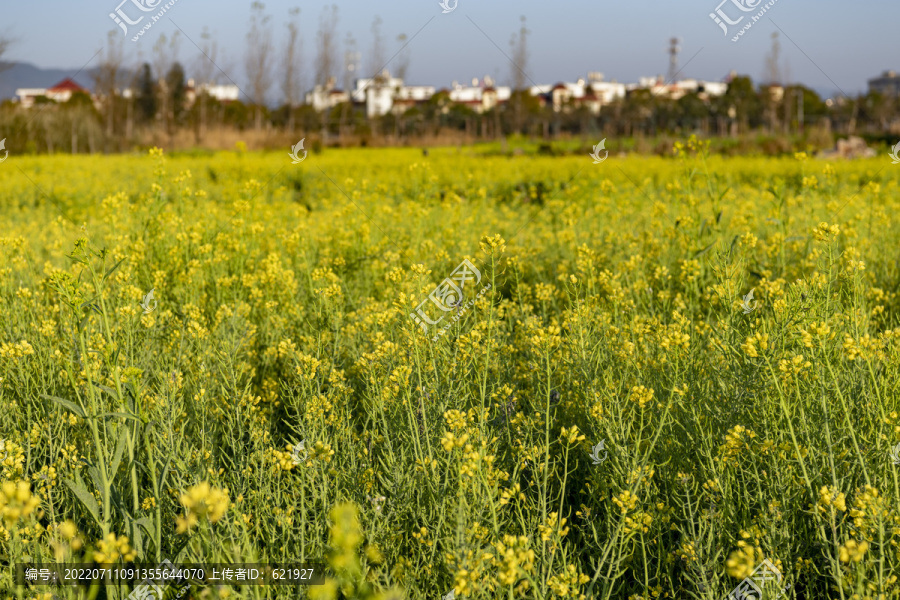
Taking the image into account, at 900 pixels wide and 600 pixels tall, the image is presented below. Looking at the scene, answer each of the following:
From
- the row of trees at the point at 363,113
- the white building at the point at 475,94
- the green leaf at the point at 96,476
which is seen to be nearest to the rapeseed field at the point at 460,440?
the green leaf at the point at 96,476

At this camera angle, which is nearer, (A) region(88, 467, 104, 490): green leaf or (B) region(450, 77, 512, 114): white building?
(A) region(88, 467, 104, 490): green leaf

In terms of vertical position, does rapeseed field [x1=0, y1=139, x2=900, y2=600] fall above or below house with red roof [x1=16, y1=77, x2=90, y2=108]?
below

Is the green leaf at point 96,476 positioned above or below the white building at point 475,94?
below

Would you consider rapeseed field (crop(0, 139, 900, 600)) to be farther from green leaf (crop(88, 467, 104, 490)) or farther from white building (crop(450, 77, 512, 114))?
white building (crop(450, 77, 512, 114))

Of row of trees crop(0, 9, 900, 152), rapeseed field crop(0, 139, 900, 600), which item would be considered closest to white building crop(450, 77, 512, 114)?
row of trees crop(0, 9, 900, 152)

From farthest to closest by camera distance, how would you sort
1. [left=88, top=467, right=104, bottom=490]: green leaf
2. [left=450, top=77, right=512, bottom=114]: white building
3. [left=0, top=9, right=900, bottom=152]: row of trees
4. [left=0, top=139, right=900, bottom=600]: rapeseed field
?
1. [left=450, top=77, right=512, bottom=114]: white building
2. [left=0, top=9, right=900, bottom=152]: row of trees
3. [left=88, top=467, right=104, bottom=490]: green leaf
4. [left=0, top=139, right=900, bottom=600]: rapeseed field

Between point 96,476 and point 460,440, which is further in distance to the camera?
point 96,476

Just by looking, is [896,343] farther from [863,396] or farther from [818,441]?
[818,441]

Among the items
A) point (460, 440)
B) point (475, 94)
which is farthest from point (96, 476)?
point (475, 94)

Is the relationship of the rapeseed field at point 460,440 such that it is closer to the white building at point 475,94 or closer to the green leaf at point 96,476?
the green leaf at point 96,476

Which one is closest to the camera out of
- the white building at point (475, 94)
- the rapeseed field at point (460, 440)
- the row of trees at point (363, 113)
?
the rapeseed field at point (460, 440)

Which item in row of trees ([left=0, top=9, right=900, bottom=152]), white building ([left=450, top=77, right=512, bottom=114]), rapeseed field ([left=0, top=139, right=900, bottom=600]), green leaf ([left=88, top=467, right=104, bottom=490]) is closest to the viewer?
rapeseed field ([left=0, top=139, right=900, bottom=600])

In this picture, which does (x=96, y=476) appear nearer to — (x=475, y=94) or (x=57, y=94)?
(x=57, y=94)

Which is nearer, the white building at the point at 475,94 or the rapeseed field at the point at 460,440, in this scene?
the rapeseed field at the point at 460,440
